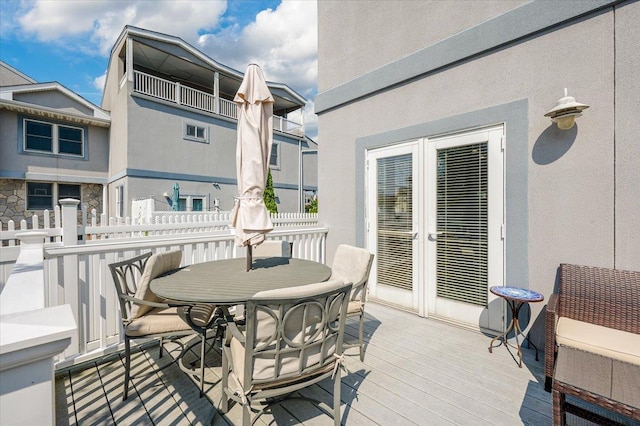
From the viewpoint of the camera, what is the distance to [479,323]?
349 cm

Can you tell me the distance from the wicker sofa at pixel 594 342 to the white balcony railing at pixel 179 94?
11.7 m

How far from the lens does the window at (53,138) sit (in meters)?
10.5

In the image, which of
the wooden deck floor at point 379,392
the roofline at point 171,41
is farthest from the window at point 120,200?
the wooden deck floor at point 379,392

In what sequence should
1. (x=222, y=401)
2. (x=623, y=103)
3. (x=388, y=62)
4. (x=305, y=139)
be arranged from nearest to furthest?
(x=222, y=401) → (x=623, y=103) → (x=388, y=62) → (x=305, y=139)

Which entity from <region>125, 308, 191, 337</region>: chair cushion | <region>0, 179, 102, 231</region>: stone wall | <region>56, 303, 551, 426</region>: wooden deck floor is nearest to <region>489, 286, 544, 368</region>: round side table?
<region>56, 303, 551, 426</region>: wooden deck floor

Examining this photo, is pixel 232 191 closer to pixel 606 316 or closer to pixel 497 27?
pixel 497 27

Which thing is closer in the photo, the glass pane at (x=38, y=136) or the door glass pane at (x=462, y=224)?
the door glass pane at (x=462, y=224)

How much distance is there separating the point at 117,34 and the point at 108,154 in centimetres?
451

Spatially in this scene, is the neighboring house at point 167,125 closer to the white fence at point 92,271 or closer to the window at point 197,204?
the window at point 197,204

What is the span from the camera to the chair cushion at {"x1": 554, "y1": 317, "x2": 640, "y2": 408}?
5.23 feet

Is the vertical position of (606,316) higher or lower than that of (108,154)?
lower

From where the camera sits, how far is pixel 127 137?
9.91 m

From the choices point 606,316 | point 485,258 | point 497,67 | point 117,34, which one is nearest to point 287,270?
point 485,258

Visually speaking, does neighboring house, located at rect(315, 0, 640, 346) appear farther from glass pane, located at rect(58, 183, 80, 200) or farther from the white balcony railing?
glass pane, located at rect(58, 183, 80, 200)
